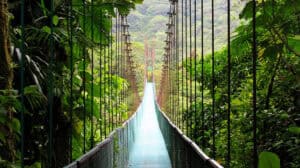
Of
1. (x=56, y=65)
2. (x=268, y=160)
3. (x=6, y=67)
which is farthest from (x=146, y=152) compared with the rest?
(x=268, y=160)

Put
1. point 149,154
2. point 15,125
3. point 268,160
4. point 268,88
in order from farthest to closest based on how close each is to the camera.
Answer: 1. point 149,154
2. point 268,88
3. point 15,125
4. point 268,160

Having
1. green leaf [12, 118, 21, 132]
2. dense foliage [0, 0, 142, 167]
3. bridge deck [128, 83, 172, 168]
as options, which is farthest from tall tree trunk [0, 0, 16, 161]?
bridge deck [128, 83, 172, 168]

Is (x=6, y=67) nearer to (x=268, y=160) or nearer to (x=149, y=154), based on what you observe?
(x=268, y=160)

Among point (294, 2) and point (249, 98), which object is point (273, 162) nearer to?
point (294, 2)

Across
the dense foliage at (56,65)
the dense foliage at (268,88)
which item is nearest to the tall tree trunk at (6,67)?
the dense foliage at (56,65)

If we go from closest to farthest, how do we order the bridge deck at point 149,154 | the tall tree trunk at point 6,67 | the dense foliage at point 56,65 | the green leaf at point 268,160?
the green leaf at point 268,160, the tall tree trunk at point 6,67, the dense foliage at point 56,65, the bridge deck at point 149,154

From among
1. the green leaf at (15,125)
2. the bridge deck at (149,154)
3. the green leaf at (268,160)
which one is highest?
the green leaf at (15,125)

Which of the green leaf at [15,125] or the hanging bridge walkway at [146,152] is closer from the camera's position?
the green leaf at [15,125]

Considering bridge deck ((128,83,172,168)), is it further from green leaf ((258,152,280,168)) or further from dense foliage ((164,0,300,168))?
green leaf ((258,152,280,168))

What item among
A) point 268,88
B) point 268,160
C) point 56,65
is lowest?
point 268,160

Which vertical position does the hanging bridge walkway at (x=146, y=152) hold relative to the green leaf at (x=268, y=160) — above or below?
below

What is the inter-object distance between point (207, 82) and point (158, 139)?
427 cm

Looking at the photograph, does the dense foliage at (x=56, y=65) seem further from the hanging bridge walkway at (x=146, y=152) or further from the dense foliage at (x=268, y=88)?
the dense foliage at (x=268, y=88)

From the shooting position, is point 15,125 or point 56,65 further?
point 56,65
